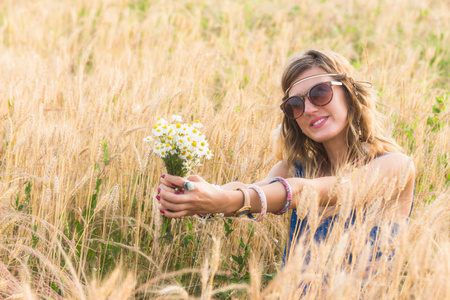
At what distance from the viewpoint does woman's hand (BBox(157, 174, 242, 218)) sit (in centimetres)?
173

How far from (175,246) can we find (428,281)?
115cm

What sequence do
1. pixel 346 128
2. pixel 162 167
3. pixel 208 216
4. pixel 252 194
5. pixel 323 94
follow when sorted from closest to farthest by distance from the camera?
pixel 252 194
pixel 208 216
pixel 323 94
pixel 346 128
pixel 162 167

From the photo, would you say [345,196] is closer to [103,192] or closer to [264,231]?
[264,231]

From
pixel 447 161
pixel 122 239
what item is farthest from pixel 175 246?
pixel 447 161

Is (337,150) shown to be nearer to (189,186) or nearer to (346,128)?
(346,128)

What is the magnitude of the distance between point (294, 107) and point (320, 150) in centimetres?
35

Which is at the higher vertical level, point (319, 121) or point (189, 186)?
point (319, 121)

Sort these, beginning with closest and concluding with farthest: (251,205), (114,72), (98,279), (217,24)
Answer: (251,205)
(98,279)
(114,72)
(217,24)

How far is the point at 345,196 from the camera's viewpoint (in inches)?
58.2

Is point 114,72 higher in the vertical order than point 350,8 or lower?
lower

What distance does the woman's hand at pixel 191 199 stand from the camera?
1.73m

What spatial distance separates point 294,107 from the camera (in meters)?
2.26

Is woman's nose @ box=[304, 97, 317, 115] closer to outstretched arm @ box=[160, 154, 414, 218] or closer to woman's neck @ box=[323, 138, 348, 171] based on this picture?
woman's neck @ box=[323, 138, 348, 171]

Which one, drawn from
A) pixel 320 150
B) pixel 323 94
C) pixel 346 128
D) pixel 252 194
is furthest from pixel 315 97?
pixel 252 194
